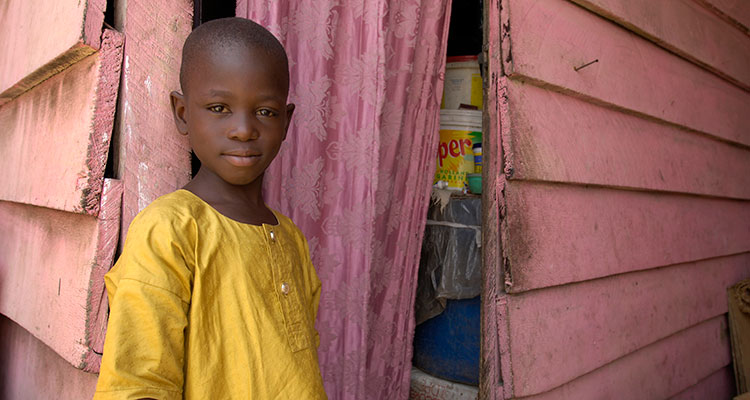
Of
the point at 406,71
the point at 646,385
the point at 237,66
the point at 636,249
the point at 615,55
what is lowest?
the point at 646,385

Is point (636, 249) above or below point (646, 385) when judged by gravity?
above

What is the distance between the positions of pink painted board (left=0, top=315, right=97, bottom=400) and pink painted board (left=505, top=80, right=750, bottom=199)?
1315 millimetres

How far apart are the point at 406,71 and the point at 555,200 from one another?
2.34ft

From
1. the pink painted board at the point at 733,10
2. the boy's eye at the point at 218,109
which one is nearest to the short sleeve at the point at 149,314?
the boy's eye at the point at 218,109

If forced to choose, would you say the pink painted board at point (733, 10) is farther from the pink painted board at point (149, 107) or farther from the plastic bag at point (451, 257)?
the pink painted board at point (149, 107)

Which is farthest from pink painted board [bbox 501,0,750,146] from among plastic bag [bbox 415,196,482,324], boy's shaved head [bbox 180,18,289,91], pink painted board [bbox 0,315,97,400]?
pink painted board [bbox 0,315,97,400]

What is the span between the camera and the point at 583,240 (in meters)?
1.76

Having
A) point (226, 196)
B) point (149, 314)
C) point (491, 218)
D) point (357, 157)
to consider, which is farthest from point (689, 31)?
point (149, 314)

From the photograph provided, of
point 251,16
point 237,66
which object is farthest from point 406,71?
point 237,66

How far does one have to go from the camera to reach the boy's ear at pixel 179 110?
3.36ft

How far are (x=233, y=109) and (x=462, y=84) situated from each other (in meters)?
1.50

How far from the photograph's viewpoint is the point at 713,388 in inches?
108

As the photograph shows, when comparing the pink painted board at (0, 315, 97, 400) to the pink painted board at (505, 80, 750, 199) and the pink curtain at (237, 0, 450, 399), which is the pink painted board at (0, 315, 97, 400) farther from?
the pink painted board at (505, 80, 750, 199)

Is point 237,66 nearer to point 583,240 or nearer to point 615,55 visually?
point 583,240
